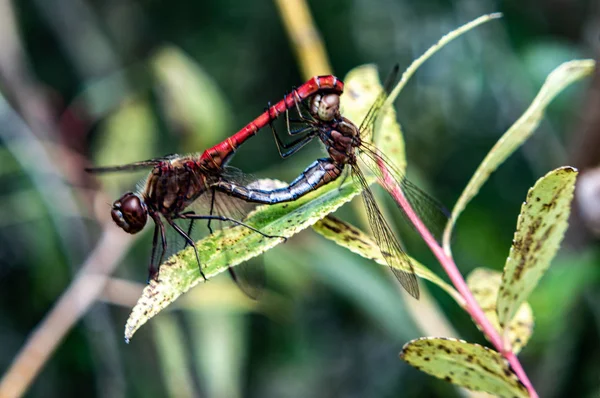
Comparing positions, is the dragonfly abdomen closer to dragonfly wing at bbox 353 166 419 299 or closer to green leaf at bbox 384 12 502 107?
dragonfly wing at bbox 353 166 419 299

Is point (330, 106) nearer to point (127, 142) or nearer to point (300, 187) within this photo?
point (300, 187)

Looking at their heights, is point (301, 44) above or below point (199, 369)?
above

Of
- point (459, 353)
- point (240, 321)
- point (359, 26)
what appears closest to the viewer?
point (459, 353)

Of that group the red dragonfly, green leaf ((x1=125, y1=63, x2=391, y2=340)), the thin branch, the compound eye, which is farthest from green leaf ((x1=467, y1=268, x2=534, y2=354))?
the thin branch

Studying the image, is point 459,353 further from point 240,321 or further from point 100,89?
point 100,89

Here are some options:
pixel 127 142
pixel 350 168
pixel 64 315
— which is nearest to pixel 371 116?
pixel 350 168

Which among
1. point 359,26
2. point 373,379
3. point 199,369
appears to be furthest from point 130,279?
point 359,26

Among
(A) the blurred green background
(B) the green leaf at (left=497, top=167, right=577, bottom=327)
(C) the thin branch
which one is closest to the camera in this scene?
(B) the green leaf at (left=497, top=167, right=577, bottom=327)

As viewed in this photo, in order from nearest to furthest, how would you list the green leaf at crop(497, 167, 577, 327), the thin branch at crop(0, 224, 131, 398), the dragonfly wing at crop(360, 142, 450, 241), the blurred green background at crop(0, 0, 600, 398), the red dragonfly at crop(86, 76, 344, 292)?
the green leaf at crop(497, 167, 577, 327) → the dragonfly wing at crop(360, 142, 450, 241) → the red dragonfly at crop(86, 76, 344, 292) → the thin branch at crop(0, 224, 131, 398) → the blurred green background at crop(0, 0, 600, 398)
